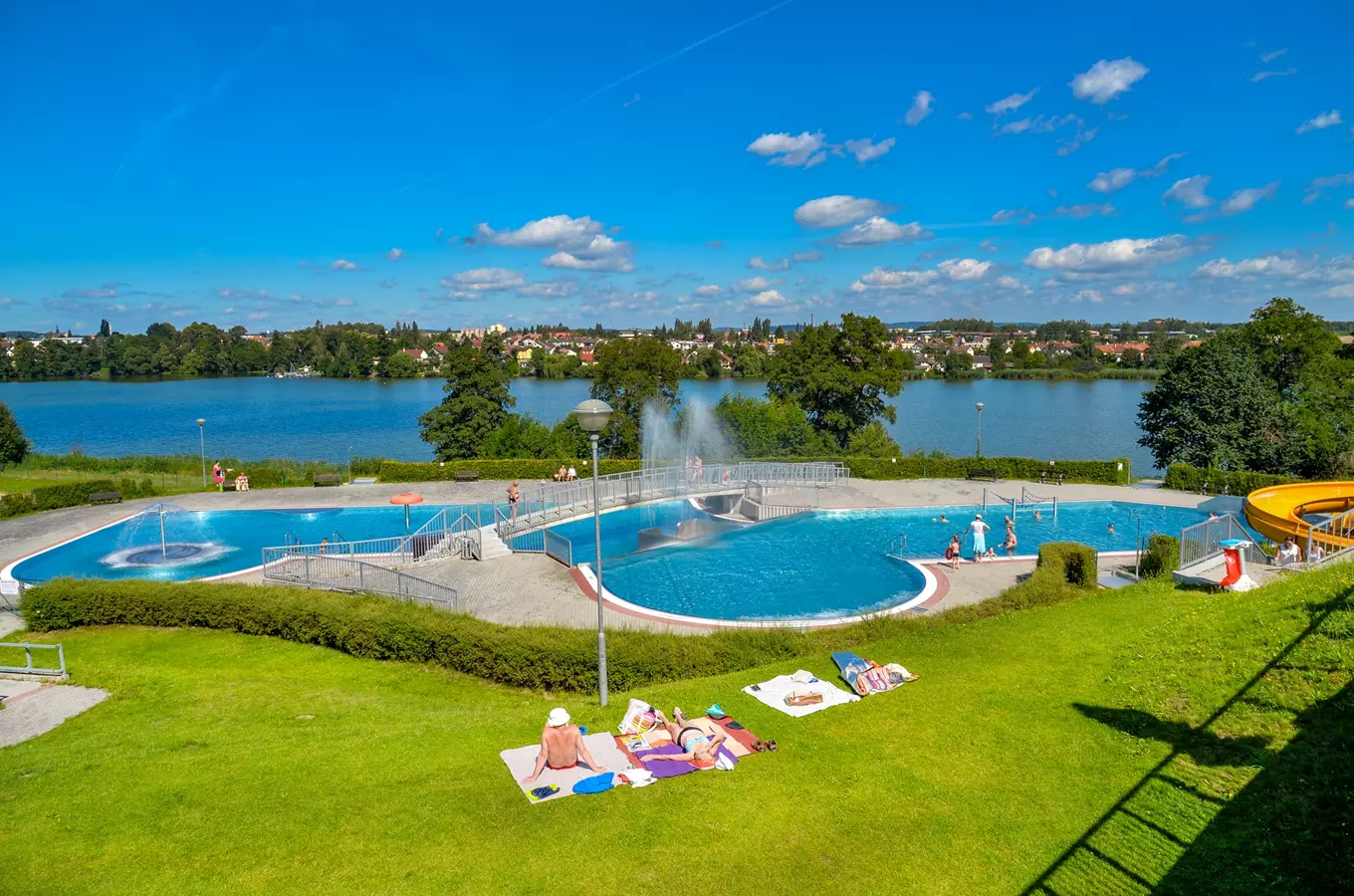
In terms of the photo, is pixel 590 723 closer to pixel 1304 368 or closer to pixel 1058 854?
pixel 1058 854

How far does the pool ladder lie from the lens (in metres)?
22.8

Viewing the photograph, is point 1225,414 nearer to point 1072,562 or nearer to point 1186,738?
point 1072,562

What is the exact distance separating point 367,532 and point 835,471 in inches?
744

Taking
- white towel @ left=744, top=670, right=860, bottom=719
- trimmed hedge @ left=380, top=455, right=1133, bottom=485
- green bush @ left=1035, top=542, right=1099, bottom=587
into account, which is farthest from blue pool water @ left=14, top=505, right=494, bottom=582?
green bush @ left=1035, top=542, right=1099, bottom=587

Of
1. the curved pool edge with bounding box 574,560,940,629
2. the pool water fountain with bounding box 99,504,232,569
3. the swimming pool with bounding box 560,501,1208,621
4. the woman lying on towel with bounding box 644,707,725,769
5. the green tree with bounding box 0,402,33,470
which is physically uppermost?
the green tree with bounding box 0,402,33,470

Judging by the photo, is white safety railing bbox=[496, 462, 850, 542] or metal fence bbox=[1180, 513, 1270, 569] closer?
metal fence bbox=[1180, 513, 1270, 569]

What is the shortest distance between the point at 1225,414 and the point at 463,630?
1348 inches

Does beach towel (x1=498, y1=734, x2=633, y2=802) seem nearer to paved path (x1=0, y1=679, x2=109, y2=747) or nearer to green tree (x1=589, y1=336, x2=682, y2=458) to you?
paved path (x1=0, y1=679, x2=109, y2=747)

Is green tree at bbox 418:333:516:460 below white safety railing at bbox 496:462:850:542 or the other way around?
the other way around

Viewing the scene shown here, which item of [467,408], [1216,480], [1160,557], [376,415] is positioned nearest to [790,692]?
[1160,557]

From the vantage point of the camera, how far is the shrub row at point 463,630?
12.8 m

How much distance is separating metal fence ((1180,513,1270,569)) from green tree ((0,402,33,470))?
5083cm

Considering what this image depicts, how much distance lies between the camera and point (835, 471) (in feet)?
109

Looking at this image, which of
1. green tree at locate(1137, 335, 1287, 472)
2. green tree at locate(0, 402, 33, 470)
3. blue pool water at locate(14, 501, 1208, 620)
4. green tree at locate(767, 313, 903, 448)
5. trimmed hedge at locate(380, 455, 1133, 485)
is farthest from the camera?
green tree at locate(767, 313, 903, 448)
